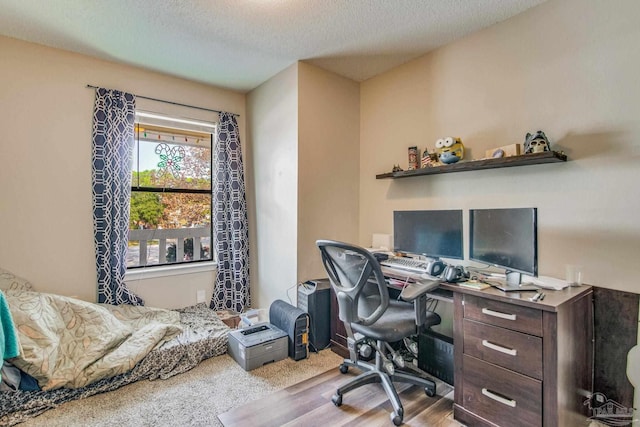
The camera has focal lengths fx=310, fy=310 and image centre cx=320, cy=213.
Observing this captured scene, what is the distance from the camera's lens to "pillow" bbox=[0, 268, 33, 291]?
230cm

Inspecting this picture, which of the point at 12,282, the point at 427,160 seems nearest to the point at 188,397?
the point at 12,282

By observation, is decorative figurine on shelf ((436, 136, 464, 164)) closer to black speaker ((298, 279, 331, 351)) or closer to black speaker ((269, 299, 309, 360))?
black speaker ((298, 279, 331, 351))

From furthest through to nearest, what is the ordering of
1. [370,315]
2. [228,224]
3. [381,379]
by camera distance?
1. [228,224]
2. [381,379]
3. [370,315]

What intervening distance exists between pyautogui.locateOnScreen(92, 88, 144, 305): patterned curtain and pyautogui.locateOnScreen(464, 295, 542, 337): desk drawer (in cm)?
278

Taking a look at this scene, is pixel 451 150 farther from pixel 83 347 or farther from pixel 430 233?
pixel 83 347

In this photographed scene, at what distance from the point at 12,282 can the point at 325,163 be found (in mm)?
2645

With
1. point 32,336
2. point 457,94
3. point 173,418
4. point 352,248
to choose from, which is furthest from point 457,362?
point 32,336

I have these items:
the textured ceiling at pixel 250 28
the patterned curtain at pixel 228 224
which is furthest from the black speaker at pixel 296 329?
the textured ceiling at pixel 250 28

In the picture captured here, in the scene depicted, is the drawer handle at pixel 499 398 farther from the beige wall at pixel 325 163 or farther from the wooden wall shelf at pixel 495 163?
the beige wall at pixel 325 163

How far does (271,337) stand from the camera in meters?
2.46

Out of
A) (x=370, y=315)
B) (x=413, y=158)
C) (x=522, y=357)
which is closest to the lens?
(x=522, y=357)

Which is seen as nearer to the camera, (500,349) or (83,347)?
(500,349)

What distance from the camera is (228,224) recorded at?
3.36 meters

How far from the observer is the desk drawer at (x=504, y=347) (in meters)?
1.46
